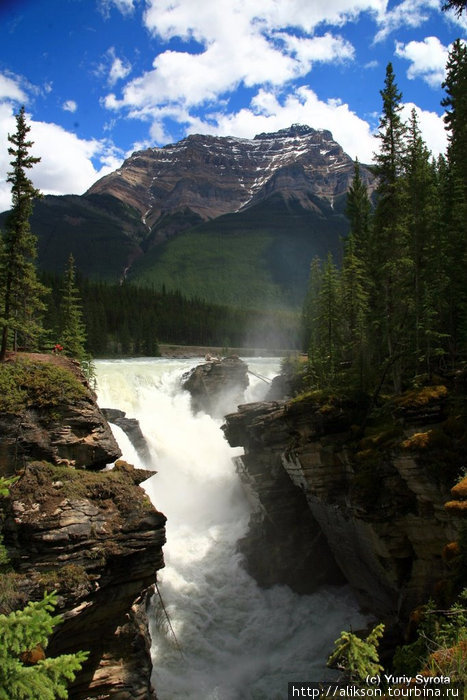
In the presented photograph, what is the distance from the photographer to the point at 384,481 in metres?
22.3

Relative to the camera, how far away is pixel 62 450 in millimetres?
18328

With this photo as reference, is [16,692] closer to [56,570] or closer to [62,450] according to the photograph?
[56,570]

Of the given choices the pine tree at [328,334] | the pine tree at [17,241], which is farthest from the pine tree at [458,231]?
the pine tree at [17,241]

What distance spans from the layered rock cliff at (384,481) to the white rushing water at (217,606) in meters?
3.16

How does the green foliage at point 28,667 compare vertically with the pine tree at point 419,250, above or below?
below

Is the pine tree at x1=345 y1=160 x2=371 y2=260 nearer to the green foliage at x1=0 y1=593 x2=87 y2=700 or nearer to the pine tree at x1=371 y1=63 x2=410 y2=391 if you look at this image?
the pine tree at x1=371 y1=63 x2=410 y2=391

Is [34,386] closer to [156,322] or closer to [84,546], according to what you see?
[84,546]

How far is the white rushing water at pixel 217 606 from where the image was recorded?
71.2ft

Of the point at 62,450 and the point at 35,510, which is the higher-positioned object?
the point at 62,450

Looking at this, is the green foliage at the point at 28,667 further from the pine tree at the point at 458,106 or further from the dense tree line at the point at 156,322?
the dense tree line at the point at 156,322

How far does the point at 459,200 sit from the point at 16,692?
33789 millimetres

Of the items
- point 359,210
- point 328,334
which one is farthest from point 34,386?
point 359,210

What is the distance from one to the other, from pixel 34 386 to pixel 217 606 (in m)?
17.4

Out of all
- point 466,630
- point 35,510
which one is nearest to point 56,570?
point 35,510
